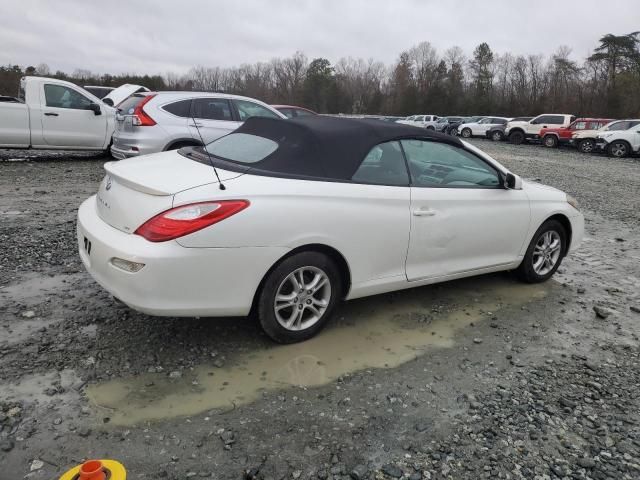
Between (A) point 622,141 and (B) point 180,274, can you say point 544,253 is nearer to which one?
(B) point 180,274

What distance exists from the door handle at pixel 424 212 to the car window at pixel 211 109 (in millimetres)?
6484

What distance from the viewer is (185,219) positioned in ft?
9.45

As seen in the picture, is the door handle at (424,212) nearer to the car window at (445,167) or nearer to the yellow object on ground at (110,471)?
the car window at (445,167)

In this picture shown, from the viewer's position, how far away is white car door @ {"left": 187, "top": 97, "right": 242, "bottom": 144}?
913 cm

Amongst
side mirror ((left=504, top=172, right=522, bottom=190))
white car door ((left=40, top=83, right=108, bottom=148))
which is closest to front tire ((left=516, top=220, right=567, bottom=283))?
side mirror ((left=504, top=172, right=522, bottom=190))

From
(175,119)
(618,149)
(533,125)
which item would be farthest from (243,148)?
(533,125)

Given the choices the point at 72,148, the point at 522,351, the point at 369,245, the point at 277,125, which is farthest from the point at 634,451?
the point at 72,148

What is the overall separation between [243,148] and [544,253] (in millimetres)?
3042

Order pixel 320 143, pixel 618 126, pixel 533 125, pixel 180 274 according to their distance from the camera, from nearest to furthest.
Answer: pixel 180 274, pixel 320 143, pixel 618 126, pixel 533 125

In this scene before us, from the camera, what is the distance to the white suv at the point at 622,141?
70.3 feet

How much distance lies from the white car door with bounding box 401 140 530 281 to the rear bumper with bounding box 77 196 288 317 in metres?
1.25

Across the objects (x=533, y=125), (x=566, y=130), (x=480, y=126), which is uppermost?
(x=480, y=126)

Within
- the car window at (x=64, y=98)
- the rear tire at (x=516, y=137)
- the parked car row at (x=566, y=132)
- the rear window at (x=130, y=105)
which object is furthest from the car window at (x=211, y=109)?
the rear tire at (x=516, y=137)

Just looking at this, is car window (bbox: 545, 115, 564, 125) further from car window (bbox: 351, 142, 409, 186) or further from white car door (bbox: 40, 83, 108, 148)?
car window (bbox: 351, 142, 409, 186)
